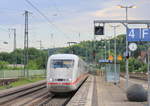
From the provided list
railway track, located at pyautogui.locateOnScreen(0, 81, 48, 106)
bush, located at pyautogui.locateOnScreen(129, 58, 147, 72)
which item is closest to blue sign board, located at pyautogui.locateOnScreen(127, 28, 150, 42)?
railway track, located at pyautogui.locateOnScreen(0, 81, 48, 106)

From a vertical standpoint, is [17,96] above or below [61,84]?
below

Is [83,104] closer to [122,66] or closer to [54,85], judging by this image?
[54,85]

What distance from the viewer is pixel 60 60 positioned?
76.1ft

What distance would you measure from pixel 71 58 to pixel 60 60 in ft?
2.90

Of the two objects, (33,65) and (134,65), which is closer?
(33,65)

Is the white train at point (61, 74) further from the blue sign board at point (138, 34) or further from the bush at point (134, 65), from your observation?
the bush at point (134, 65)

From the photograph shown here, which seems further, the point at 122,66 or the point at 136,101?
the point at 122,66

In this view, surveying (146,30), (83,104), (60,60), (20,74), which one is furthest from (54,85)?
(20,74)

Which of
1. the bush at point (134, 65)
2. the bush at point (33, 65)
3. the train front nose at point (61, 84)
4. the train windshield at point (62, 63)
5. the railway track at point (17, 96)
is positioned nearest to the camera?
the railway track at point (17, 96)

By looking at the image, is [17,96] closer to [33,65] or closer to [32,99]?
[32,99]

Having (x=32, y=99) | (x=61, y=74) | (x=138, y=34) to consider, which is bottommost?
(x=32, y=99)

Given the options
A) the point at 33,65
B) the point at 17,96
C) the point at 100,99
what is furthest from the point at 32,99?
the point at 33,65

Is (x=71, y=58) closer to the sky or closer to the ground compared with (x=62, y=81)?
closer to the sky

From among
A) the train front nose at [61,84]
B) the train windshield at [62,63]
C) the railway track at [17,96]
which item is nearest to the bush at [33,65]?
the railway track at [17,96]
